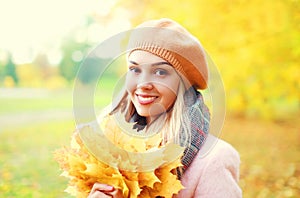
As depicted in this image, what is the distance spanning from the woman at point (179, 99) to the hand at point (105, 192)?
0.14 meters

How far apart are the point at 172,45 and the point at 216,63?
8.17ft

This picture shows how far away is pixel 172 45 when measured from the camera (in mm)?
1016

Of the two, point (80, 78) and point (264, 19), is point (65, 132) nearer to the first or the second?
point (264, 19)

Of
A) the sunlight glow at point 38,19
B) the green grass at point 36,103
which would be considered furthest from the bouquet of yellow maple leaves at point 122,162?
the green grass at point 36,103

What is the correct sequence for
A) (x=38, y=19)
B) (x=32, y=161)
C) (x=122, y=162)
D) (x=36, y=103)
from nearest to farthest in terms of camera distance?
1. (x=122, y=162)
2. (x=32, y=161)
3. (x=38, y=19)
4. (x=36, y=103)

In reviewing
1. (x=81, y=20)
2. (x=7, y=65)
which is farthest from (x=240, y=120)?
(x=7, y=65)

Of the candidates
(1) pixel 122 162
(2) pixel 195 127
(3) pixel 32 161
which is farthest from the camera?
(3) pixel 32 161

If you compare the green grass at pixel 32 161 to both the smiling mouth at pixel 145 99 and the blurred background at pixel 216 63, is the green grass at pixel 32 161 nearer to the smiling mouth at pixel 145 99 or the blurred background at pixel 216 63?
the blurred background at pixel 216 63

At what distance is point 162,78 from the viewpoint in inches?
41.0

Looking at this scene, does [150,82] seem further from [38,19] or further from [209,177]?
[38,19]

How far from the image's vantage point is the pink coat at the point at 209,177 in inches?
40.7

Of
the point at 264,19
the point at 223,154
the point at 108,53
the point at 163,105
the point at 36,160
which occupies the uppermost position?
the point at 264,19

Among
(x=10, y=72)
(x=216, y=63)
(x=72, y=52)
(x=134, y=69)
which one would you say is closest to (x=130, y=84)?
(x=134, y=69)

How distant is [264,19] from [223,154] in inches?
86.6
